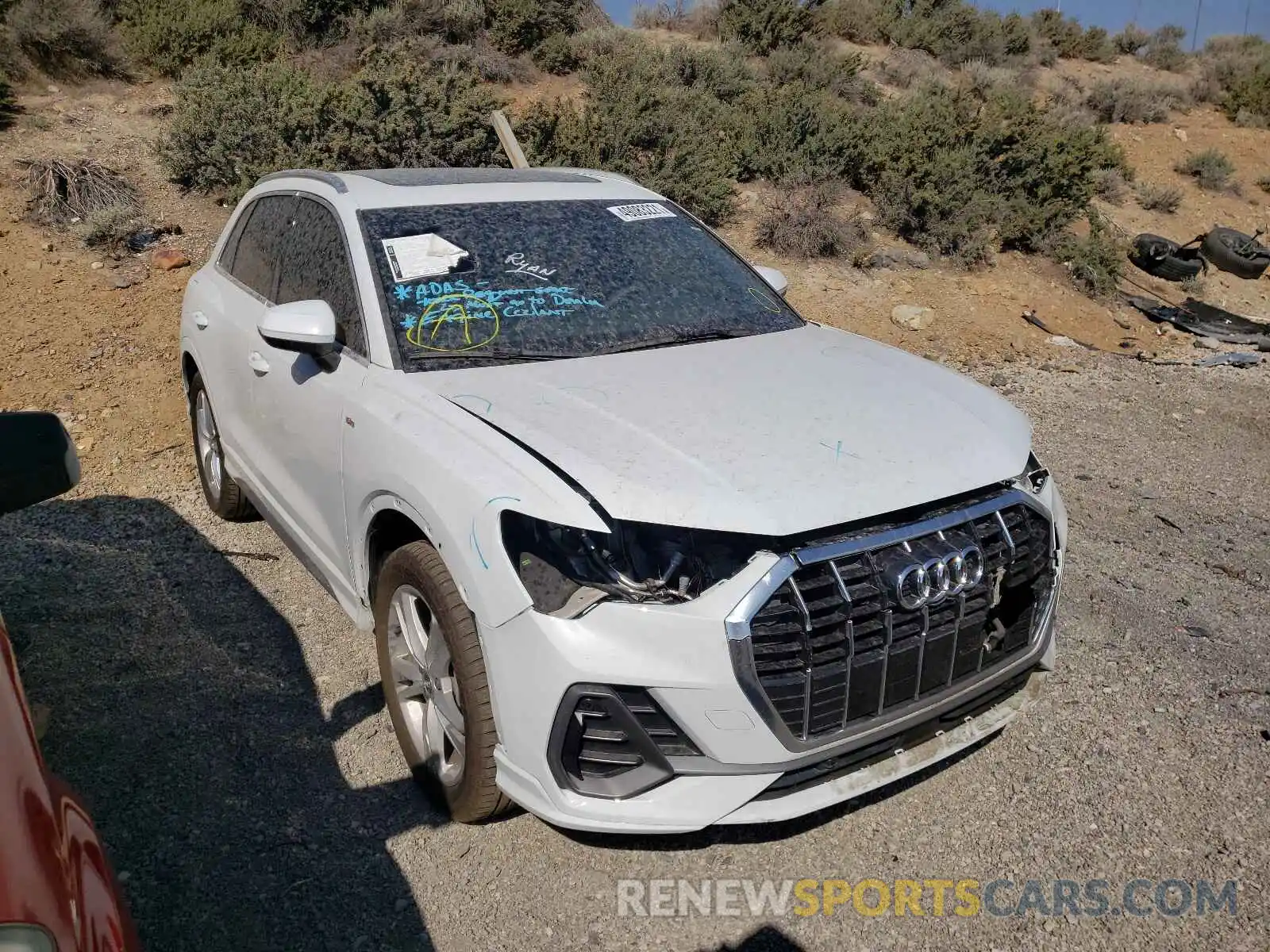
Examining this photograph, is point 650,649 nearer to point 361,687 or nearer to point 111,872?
point 111,872

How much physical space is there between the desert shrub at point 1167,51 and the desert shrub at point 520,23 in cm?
1777

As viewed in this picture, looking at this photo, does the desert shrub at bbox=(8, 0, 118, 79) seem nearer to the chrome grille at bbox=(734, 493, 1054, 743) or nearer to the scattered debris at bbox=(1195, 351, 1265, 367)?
the scattered debris at bbox=(1195, 351, 1265, 367)

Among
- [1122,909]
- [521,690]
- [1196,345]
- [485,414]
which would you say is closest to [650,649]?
[521,690]

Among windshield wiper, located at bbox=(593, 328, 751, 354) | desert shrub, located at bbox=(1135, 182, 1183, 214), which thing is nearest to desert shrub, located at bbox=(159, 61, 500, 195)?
windshield wiper, located at bbox=(593, 328, 751, 354)

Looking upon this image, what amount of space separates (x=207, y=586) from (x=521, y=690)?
248 cm

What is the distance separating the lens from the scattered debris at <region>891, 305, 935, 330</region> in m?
9.27

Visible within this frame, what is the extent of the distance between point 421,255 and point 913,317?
270 inches

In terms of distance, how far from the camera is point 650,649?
2230mm

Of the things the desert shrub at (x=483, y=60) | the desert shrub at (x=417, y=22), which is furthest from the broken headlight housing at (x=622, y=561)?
the desert shrub at (x=417, y=22)

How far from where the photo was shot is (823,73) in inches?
645

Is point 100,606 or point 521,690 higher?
point 521,690

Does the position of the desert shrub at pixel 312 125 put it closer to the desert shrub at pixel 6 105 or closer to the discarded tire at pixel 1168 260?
the desert shrub at pixel 6 105

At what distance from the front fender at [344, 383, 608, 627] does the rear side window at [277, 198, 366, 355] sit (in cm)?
40

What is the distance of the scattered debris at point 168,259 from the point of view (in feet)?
27.1
